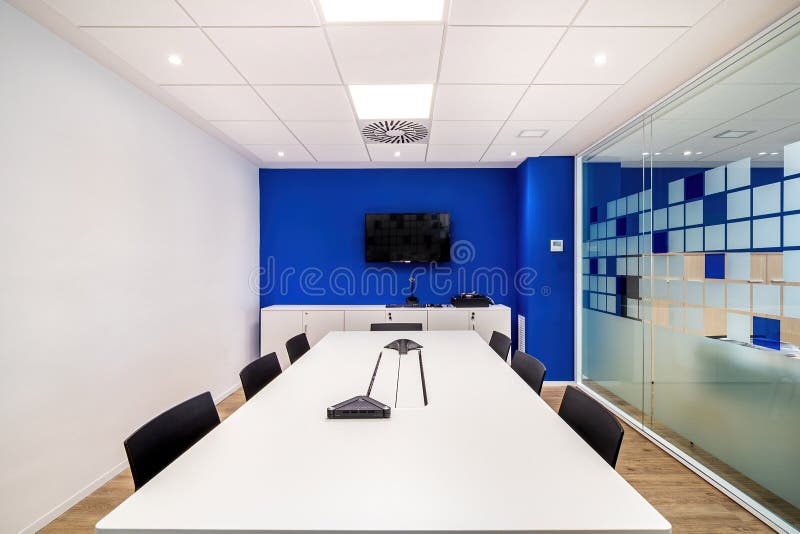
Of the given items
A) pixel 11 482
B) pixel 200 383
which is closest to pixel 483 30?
pixel 11 482

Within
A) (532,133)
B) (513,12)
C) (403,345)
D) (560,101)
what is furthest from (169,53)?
(532,133)

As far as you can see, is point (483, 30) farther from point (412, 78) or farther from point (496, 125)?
point (496, 125)

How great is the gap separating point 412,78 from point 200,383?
3569 millimetres

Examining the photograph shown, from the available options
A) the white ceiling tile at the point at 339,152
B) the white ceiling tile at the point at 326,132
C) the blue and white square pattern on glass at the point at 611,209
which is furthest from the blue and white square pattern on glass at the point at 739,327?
the white ceiling tile at the point at 339,152

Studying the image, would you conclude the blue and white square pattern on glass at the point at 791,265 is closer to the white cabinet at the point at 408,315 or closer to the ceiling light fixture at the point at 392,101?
the ceiling light fixture at the point at 392,101

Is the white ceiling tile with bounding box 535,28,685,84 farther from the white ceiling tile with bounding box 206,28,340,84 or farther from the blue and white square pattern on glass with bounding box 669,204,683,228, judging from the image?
the white ceiling tile with bounding box 206,28,340,84

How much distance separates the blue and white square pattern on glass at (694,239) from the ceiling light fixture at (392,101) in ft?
7.25

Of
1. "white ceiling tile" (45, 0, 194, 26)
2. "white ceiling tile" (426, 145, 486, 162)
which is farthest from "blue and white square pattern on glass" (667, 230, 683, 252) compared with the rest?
"white ceiling tile" (45, 0, 194, 26)

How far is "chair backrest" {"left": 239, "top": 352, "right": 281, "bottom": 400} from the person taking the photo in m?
2.20

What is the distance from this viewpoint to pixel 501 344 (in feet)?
10.3

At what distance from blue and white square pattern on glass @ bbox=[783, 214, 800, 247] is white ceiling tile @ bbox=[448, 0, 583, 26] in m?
1.60

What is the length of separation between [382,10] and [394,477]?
219 cm

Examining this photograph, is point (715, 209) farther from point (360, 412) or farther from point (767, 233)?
point (360, 412)

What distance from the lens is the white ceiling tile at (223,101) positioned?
9.18 feet
